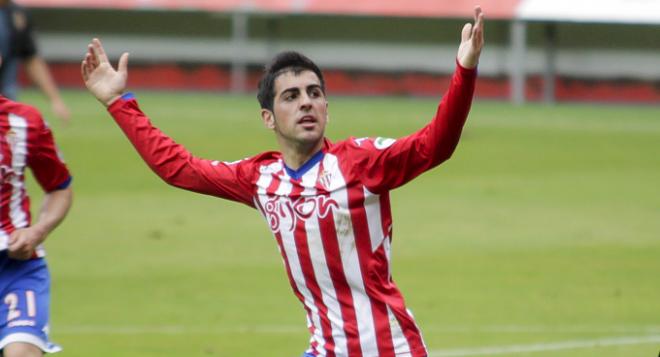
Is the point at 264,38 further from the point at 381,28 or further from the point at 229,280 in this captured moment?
the point at 229,280

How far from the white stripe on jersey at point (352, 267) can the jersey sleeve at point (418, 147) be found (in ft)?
0.40

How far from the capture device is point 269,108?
21.1 ft

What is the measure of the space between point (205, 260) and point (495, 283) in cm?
294

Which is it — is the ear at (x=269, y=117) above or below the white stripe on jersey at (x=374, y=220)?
above

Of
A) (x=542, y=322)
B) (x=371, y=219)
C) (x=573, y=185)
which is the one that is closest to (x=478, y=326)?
(x=542, y=322)

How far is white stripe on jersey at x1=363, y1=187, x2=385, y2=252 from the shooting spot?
6148 millimetres

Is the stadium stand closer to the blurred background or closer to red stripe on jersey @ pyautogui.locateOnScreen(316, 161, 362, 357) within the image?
the blurred background

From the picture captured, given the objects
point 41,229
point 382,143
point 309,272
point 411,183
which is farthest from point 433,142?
point 411,183

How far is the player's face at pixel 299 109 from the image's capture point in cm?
616

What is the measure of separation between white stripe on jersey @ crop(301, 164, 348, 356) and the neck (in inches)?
3.8

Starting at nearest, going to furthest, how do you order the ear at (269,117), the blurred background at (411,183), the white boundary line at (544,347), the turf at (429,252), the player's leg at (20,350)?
1. the ear at (269,117)
2. the player's leg at (20,350)
3. the white boundary line at (544,347)
4. the turf at (429,252)
5. the blurred background at (411,183)

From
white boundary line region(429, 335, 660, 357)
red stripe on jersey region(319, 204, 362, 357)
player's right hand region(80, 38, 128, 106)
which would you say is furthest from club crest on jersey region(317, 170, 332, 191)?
white boundary line region(429, 335, 660, 357)

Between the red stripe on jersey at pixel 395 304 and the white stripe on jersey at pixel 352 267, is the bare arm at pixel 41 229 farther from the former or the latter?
the red stripe on jersey at pixel 395 304

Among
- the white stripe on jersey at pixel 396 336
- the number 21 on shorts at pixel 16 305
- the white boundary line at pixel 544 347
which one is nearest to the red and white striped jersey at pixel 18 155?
the number 21 on shorts at pixel 16 305
